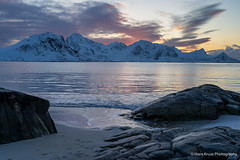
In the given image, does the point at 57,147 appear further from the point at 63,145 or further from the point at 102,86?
the point at 102,86

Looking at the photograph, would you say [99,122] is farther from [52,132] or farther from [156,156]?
[156,156]

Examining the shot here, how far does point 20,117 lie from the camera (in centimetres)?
779

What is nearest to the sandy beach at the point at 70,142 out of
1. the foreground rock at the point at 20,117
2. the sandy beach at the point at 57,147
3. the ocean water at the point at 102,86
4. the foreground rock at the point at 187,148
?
the sandy beach at the point at 57,147

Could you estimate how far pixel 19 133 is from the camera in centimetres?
762

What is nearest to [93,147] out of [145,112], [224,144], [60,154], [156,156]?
[60,154]

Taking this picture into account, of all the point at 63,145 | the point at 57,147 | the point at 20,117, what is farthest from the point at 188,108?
the point at 20,117

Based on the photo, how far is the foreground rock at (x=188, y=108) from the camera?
12812mm

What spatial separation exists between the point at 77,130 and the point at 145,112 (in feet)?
17.5

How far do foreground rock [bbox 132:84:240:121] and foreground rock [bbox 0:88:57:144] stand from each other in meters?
6.66

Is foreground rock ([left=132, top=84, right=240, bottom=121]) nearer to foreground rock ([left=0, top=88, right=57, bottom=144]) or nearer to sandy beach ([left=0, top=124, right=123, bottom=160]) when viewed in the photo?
sandy beach ([left=0, top=124, right=123, bottom=160])

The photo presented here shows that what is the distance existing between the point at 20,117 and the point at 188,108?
9768mm

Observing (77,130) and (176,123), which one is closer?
(77,130)

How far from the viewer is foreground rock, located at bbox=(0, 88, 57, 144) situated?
24.3 feet

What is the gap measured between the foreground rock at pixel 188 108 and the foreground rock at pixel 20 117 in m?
6.66
